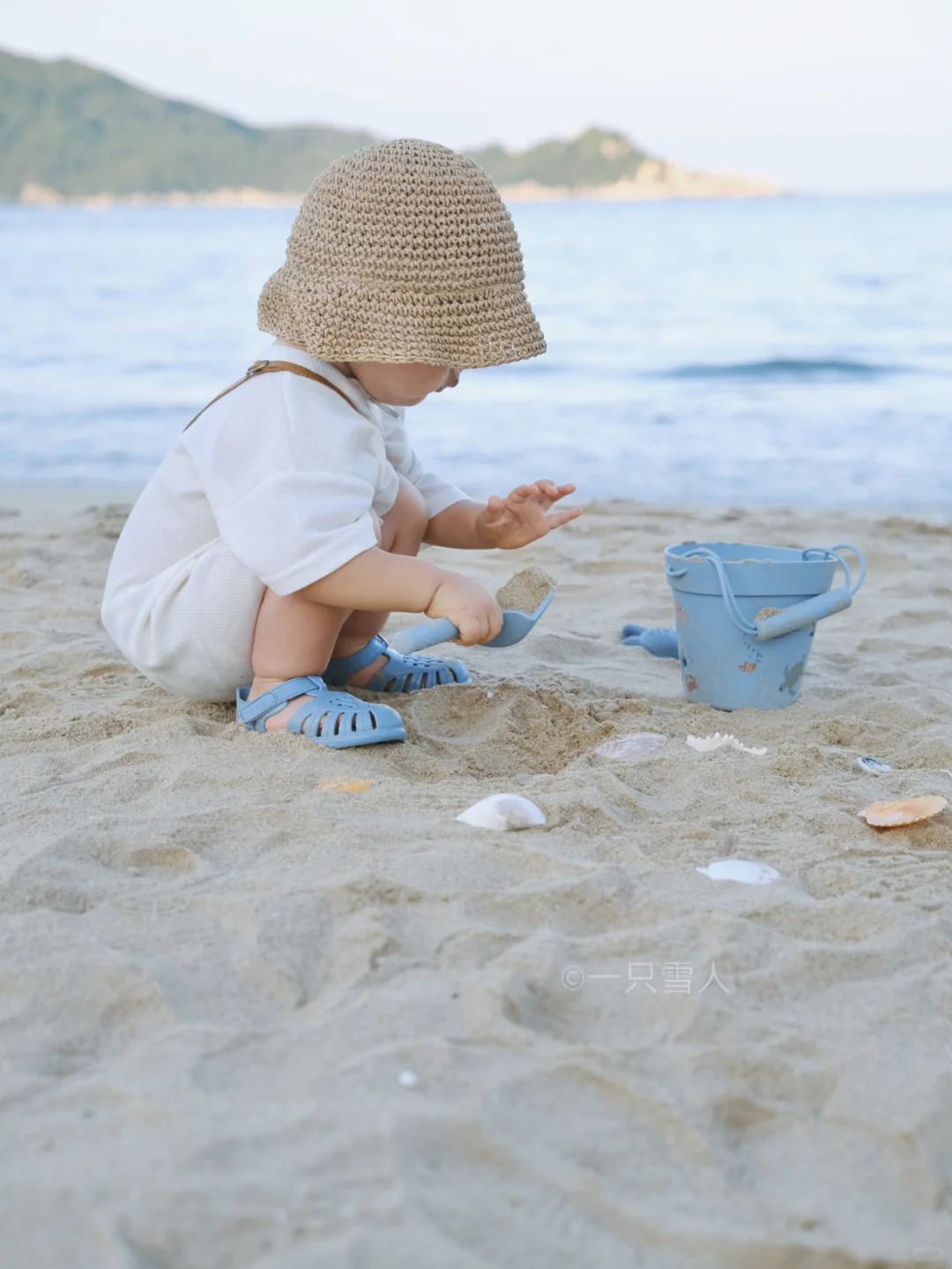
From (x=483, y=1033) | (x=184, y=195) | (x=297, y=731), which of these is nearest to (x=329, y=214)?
(x=297, y=731)

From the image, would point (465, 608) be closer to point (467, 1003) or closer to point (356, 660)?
point (356, 660)

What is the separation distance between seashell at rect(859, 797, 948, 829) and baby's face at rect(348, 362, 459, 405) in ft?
3.63

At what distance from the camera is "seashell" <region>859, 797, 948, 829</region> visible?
1.88m

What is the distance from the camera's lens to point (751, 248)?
98.4ft

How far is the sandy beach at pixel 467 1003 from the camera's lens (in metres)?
1.06

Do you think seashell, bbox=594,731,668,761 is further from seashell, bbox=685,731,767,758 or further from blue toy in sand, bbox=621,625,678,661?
blue toy in sand, bbox=621,625,678,661

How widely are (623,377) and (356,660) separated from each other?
351 inches

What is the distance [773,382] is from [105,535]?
26.8 ft

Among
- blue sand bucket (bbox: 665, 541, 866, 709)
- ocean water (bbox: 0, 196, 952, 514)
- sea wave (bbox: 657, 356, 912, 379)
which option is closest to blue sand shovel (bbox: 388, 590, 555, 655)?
blue sand bucket (bbox: 665, 541, 866, 709)

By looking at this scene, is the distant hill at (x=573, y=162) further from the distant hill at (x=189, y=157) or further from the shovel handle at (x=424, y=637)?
the shovel handle at (x=424, y=637)

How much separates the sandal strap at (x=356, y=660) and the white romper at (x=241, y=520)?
278 millimetres

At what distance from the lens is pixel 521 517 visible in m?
2.60

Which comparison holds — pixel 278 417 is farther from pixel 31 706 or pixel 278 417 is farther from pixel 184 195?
pixel 184 195

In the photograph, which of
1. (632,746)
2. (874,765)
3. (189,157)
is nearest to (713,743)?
(632,746)
